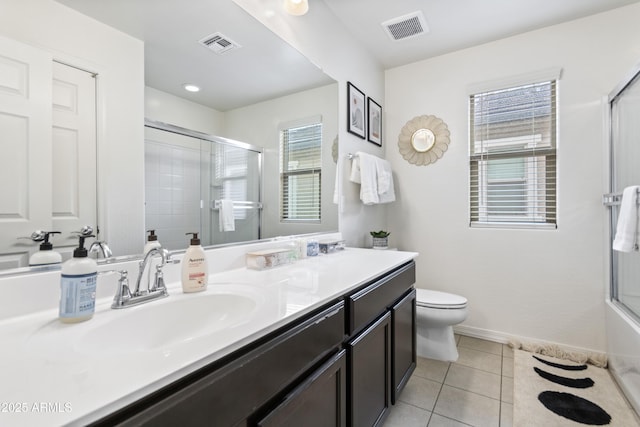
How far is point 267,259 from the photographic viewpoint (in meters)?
1.40

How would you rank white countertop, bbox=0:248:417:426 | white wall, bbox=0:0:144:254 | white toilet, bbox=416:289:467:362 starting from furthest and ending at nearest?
white toilet, bbox=416:289:467:362, white wall, bbox=0:0:144:254, white countertop, bbox=0:248:417:426

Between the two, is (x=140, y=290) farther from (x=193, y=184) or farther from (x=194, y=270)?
(x=193, y=184)

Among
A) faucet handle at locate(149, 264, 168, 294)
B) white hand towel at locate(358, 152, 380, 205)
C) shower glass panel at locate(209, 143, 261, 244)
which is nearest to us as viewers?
faucet handle at locate(149, 264, 168, 294)

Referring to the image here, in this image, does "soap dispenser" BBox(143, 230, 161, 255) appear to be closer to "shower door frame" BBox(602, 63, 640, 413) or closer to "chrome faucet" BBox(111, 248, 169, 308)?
"chrome faucet" BBox(111, 248, 169, 308)

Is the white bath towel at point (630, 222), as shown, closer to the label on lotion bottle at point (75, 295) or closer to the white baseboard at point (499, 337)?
the white baseboard at point (499, 337)

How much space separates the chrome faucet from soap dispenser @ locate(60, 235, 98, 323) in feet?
0.35

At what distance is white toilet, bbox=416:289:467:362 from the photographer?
81.8 inches

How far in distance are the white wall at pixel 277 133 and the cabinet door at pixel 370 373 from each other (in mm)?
723

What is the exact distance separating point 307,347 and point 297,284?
281 millimetres

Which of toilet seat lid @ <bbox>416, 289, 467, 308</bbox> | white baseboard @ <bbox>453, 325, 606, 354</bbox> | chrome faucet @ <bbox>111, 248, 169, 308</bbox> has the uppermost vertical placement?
chrome faucet @ <bbox>111, 248, 169, 308</bbox>

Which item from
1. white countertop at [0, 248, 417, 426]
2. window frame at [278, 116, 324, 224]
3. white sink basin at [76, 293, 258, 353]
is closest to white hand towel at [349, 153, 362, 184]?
window frame at [278, 116, 324, 224]

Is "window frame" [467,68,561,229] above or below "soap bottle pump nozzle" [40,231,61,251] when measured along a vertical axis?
above

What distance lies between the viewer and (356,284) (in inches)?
44.9

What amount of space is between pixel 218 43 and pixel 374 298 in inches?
50.7
